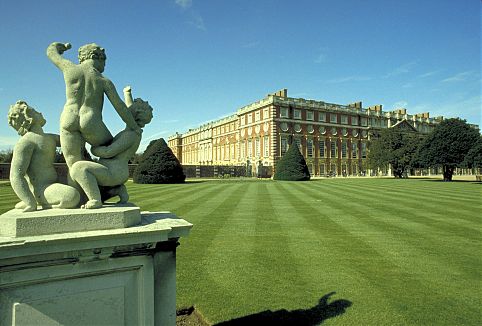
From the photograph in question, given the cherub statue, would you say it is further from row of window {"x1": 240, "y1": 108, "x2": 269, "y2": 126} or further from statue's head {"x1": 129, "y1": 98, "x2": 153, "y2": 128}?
row of window {"x1": 240, "y1": 108, "x2": 269, "y2": 126}

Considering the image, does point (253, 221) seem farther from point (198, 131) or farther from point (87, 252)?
point (198, 131)

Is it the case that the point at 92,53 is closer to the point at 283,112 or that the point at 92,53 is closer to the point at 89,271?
the point at 89,271

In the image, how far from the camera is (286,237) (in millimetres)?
7988

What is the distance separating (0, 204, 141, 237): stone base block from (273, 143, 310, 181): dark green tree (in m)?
37.6

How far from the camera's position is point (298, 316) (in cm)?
414

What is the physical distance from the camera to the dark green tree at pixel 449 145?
39469mm

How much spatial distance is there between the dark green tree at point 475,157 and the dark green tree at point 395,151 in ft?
29.0

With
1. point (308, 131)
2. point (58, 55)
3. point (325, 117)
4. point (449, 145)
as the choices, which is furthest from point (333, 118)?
point (58, 55)

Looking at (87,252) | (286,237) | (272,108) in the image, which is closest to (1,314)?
(87,252)

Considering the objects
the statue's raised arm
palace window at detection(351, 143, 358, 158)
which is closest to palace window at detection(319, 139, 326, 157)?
palace window at detection(351, 143, 358, 158)

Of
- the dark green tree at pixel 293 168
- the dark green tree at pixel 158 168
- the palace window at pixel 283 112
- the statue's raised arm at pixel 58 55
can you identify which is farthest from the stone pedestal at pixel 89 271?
the palace window at pixel 283 112

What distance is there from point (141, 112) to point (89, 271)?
1535 mm

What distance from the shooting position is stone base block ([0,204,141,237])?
236 cm

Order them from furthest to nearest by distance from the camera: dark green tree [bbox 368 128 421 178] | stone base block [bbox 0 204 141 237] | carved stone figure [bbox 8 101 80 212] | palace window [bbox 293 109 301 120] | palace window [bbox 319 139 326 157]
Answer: palace window [bbox 319 139 326 157] < palace window [bbox 293 109 301 120] < dark green tree [bbox 368 128 421 178] < carved stone figure [bbox 8 101 80 212] < stone base block [bbox 0 204 141 237]
